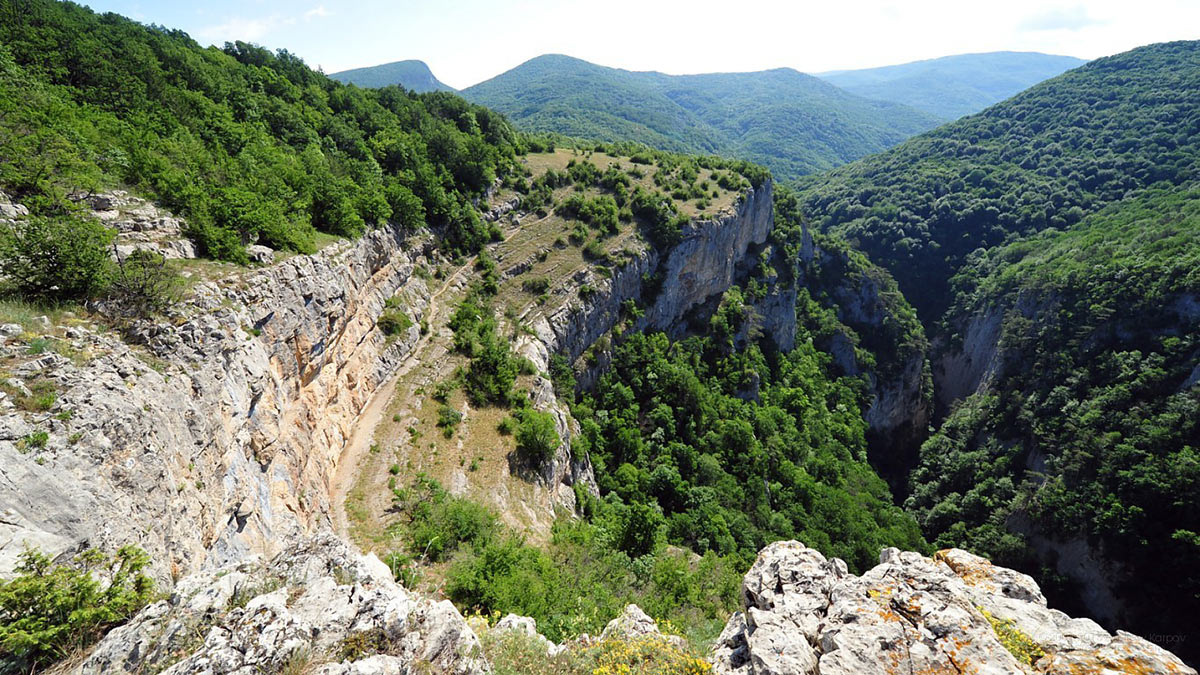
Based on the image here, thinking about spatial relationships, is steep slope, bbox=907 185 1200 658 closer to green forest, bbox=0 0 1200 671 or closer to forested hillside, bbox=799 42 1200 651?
forested hillside, bbox=799 42 1200 651

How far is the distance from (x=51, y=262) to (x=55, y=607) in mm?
11036

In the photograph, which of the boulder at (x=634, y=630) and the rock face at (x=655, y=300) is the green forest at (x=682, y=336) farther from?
the boulder at (x=634, y=630)

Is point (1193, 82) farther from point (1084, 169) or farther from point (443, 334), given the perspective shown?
point (443, 334)

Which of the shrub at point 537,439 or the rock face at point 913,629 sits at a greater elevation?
the rock face at point 913,629

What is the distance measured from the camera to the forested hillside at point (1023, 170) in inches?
3590

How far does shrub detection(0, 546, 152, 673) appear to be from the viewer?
20.8 feet

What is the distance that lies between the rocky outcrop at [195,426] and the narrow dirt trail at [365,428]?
0.66m

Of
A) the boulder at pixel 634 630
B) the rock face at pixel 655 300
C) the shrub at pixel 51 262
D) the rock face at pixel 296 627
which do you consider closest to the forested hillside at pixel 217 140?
the shrub at pixel 51 262

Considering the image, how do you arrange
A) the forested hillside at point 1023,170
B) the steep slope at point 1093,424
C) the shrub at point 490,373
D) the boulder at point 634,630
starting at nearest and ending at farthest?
the boulder at point 634,630, the shrub at point 490,373, the steep slope at point 1093,424, the forested hillside at point 1023,170

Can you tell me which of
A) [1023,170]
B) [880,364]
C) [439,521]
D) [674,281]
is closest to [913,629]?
[439,521]

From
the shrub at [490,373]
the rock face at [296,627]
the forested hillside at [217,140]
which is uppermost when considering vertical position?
the forested hillside at [217,140]

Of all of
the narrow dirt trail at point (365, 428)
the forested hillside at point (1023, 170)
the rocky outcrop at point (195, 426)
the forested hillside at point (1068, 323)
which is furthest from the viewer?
the forested hillside at point (1023, 170)

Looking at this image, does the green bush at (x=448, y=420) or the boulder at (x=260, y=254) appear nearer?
the boulder at (x=260, y=254)

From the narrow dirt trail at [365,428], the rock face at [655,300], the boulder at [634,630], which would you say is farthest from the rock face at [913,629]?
the rock face at [655,300]
